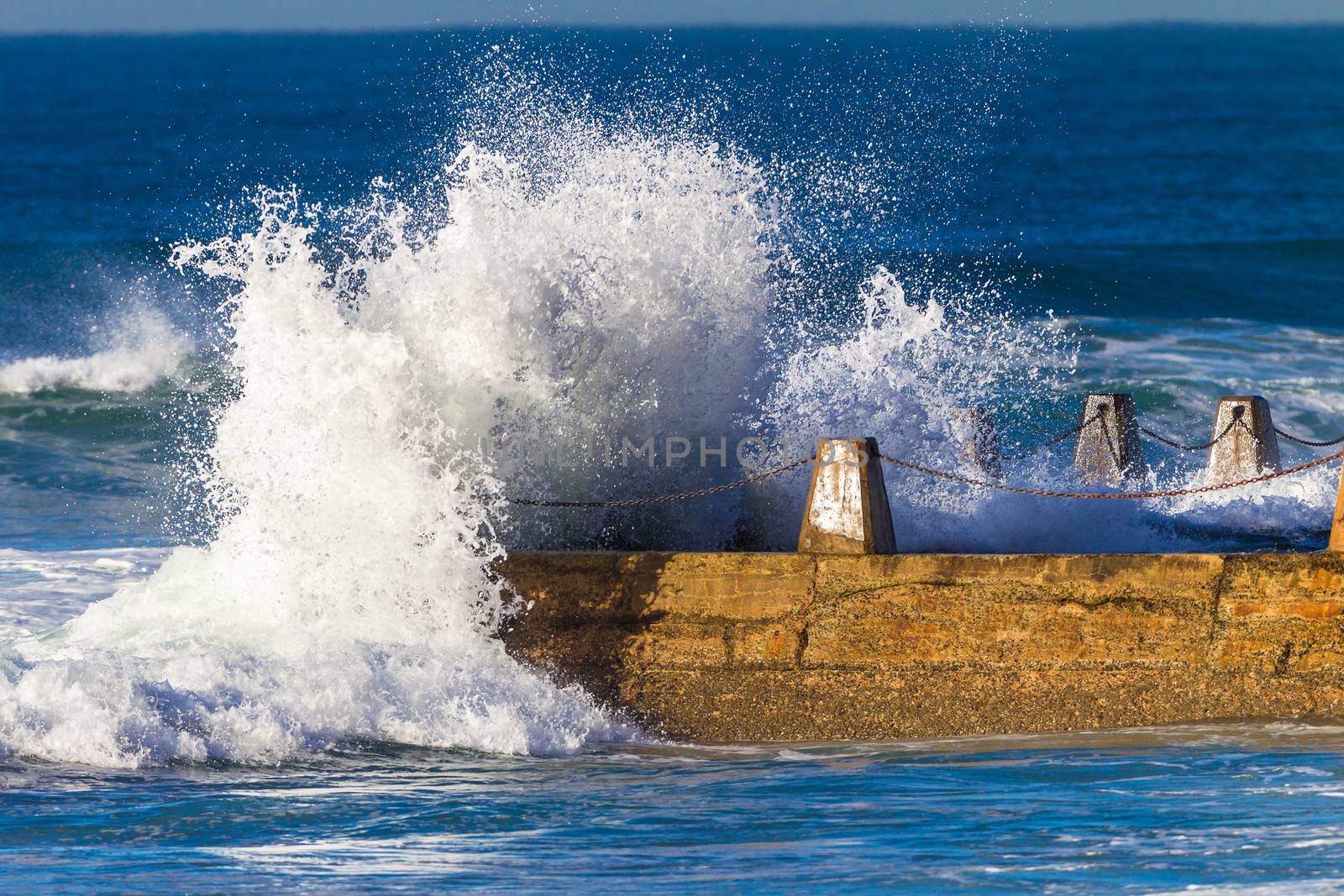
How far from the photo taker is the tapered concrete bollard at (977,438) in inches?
382

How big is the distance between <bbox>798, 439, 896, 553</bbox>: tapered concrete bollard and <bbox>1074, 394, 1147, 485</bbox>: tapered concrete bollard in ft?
12.3

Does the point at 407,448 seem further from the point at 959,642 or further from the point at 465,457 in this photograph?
the point at 959,642

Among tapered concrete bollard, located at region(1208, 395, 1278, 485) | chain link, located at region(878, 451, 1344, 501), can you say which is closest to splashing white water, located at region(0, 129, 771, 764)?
chain link, located at region(878, 451, 1344, 501)

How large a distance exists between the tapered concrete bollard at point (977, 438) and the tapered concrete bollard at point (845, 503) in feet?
8.84

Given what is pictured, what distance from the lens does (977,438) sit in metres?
9.83

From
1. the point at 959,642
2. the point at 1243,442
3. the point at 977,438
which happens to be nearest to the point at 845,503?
the point at 959,642

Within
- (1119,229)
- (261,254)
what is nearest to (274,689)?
(261,254)

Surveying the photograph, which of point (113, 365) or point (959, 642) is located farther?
point (113, 365)

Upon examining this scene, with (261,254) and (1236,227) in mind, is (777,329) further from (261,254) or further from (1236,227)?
(1236,227)

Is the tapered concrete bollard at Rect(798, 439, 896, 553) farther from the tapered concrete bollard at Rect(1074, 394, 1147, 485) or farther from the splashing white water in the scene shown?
the tapered concrete bollard at Rect(1074, 394, 1147, 485)

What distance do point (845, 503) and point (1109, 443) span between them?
3993 mm

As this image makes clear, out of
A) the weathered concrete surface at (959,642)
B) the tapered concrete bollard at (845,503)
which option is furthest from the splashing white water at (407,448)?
the tapered concrete bollard at (845,503)

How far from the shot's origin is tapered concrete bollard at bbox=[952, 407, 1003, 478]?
31.8 ft

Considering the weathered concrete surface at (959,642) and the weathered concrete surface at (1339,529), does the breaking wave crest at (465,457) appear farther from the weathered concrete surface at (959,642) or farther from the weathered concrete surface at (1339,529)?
the weathered concrete surface at (1339,529)
